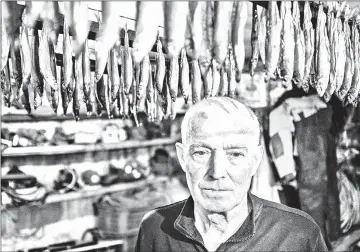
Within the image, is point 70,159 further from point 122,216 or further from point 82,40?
point 82,40

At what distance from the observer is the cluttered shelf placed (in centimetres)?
399

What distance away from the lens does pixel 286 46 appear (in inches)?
85.7

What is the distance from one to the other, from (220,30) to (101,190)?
10.7ft

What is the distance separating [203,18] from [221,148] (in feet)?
1.69

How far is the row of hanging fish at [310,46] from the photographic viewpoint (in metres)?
2.09

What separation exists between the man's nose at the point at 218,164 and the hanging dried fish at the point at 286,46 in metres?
0.81

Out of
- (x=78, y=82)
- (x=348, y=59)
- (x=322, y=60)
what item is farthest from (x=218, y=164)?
(x=348, y=59)

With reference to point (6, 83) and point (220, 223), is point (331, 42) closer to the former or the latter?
point (220, 223)

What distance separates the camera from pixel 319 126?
14.1ft

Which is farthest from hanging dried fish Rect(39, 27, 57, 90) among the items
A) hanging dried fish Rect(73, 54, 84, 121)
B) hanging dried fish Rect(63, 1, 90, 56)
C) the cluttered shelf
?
the cluttered shelf

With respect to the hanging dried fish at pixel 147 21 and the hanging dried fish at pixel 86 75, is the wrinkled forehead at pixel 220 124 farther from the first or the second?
the hanging dried fish at pixel 86 75

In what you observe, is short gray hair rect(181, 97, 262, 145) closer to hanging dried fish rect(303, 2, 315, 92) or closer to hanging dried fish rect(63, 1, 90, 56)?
hanging dried fish rect(63, 1, 90, 56)

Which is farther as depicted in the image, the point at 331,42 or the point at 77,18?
the point at 331,42

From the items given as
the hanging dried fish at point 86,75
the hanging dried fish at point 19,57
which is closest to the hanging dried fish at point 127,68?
the hanging dried fish at point 86,75
